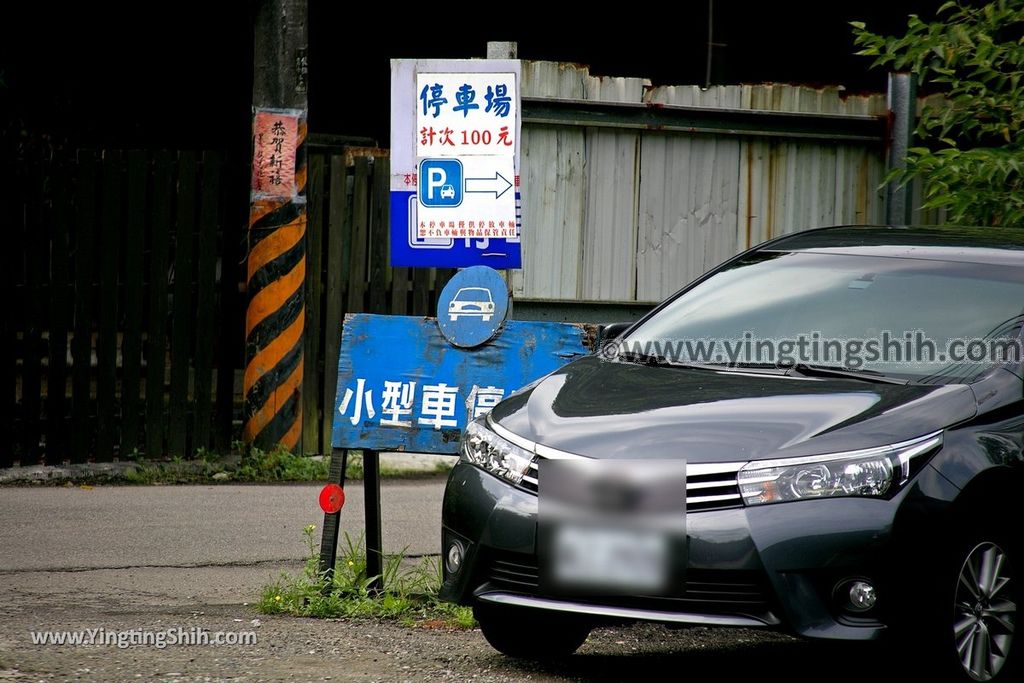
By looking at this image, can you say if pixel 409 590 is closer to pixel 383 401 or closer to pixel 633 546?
pixel 383 401

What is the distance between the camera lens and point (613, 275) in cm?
896

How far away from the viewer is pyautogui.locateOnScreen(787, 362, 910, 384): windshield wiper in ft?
15.3

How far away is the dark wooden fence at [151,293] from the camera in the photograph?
8.50 metres

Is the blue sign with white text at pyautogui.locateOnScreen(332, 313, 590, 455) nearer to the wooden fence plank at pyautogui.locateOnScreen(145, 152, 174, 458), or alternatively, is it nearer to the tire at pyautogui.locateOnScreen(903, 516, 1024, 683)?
the tire at pyautogui.locateOnScreen(903, 516, 1024, 683)

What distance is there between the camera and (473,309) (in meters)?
5.82

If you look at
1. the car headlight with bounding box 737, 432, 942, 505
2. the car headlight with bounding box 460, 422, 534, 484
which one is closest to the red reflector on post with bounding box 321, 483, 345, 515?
the car headlight with bounding box 460, 422, 534, 484

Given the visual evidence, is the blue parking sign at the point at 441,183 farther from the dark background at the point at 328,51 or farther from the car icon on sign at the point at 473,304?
the dark background at the point at 328,51

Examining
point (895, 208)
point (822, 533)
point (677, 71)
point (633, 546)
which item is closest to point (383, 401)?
point (633, 546)

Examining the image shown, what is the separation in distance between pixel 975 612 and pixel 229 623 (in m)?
2.83

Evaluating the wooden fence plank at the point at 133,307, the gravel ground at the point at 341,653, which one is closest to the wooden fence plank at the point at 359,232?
the wooden fence plank at the point at 133,307

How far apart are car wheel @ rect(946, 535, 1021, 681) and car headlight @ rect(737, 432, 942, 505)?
1.15 ft

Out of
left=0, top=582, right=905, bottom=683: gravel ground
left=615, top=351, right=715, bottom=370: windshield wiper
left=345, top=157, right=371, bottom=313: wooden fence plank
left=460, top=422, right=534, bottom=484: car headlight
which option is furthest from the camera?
left=345, top=157, right=371, bottom=313: wooden fence plank

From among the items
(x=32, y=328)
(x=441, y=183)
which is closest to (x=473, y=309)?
(x=441, y=183)

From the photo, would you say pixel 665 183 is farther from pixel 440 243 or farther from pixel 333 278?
pixel 440 243
